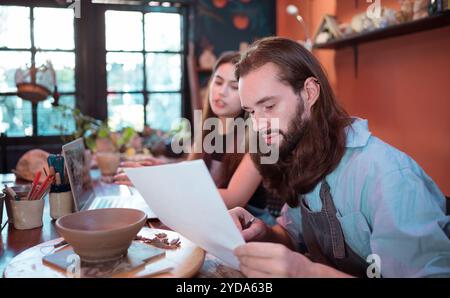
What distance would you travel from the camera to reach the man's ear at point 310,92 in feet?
3.64

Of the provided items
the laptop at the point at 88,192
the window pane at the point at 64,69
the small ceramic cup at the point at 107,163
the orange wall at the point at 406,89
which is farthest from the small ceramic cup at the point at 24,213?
the window pane at the point at 64,69

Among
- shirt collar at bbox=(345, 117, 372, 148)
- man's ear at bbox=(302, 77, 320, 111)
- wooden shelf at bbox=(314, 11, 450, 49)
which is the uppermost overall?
wooden shelf at bbox=(314, 11, 450, 49)

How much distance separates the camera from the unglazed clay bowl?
716 millimetres

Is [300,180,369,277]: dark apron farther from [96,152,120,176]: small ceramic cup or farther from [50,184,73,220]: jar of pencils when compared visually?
[96,152,120,176]: small ceramic cup

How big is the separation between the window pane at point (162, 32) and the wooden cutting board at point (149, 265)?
3.43 m

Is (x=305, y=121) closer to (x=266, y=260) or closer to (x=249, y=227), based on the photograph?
(x=249, y=227)

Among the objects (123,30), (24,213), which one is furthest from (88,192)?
(123,30)

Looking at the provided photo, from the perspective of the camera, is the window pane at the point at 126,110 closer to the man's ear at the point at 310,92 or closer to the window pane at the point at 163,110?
the window pane at the point at 163,110

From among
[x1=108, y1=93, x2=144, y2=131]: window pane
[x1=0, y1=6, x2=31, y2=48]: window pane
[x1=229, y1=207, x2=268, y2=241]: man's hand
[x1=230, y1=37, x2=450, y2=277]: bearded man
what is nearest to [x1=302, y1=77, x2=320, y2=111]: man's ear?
[x1=230, y1=37, x2=450, y2=277]: bearded man

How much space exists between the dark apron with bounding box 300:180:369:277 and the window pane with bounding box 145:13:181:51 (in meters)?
3.28

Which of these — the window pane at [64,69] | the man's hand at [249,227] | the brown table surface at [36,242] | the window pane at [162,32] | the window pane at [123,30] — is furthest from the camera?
the window pane at [162,32]

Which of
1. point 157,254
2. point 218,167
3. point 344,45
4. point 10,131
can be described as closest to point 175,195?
point 157,254

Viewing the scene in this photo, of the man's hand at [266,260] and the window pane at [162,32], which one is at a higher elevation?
the window pane at [162,32]
